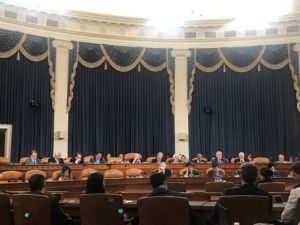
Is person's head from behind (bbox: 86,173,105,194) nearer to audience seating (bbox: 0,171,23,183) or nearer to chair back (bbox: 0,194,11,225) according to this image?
chair back (bbox: 0,194,11,225)

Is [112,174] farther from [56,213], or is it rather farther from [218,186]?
[56,213]

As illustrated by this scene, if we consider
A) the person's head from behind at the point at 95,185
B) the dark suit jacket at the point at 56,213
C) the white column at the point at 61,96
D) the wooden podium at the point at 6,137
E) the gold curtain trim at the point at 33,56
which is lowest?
the dark suit jacket at the point at 56,213

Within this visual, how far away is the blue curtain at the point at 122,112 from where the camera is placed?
15.5m

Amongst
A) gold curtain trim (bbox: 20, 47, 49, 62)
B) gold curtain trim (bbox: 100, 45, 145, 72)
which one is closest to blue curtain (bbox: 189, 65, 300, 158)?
gold curtain trim (bbox: 100, 45, 145, 72)

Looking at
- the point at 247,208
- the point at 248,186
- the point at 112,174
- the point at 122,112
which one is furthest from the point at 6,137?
the point at 247,208

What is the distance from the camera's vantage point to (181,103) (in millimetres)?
16375

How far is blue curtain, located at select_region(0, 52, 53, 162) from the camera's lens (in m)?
14.0

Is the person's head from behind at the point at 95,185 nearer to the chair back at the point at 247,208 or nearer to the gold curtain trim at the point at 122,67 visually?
the chair back at the point at 247,208

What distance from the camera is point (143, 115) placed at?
1633cm

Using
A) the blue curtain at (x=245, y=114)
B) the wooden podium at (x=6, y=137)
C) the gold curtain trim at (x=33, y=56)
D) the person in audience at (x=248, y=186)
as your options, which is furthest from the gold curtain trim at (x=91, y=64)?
the person in audience at (x=248, y=186)

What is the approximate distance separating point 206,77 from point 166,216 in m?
13.0

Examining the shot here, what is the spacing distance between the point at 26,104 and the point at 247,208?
38.4 ft

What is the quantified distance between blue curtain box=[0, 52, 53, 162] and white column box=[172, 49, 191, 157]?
15.8 feet

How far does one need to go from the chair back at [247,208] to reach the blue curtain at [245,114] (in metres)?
12.2
